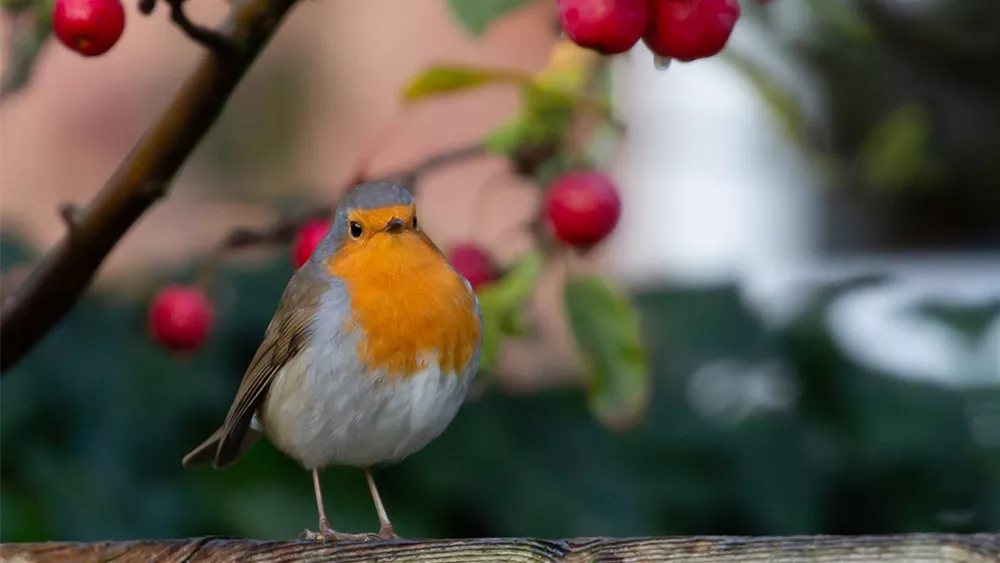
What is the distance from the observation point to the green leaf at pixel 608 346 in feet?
5.21

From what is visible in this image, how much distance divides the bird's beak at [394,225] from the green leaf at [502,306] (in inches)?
10.1

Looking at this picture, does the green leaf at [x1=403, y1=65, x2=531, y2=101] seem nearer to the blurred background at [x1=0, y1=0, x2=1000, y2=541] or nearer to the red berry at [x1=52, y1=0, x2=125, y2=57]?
the blurred background at [x1=0, y1=0, x2=1000, y2=541]

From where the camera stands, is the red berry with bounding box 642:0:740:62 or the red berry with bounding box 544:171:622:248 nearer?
the red berry with bounding box 642:0:740:62

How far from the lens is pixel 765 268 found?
461 centimetres

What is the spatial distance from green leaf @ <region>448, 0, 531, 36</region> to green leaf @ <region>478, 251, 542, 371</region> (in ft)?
1.01

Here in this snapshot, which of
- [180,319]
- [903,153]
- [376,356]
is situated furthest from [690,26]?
[903,153]

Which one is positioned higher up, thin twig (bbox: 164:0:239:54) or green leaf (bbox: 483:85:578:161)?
thin twig (bbox: 164:0:239:54)

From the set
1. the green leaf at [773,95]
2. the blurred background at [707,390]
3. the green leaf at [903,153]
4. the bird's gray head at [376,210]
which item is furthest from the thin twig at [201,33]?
the green leaf at [903,153]

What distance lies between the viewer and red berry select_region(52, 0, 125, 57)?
106cm

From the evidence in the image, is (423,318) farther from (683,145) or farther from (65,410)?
(683,145)

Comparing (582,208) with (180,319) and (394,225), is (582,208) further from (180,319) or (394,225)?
(180,319)

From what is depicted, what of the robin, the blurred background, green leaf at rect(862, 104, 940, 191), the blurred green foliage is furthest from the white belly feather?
green leaf at rect(862, 104, 940, 191)

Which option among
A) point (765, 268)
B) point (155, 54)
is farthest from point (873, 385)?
point (155, 54)

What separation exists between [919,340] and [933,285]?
279 mm
